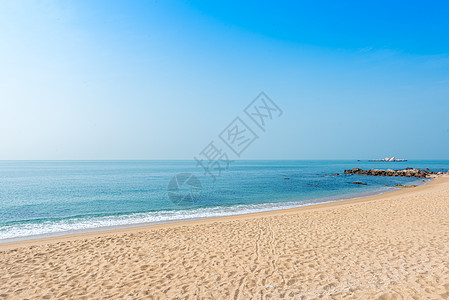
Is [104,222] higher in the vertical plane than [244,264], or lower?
lower

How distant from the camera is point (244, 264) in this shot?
6.19 metres

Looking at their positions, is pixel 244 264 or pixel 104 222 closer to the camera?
pixel 244 264

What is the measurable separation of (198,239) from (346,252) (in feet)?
15.6

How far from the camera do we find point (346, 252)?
684cm

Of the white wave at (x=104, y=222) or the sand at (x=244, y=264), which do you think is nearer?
the sand at (x=244, y=264)

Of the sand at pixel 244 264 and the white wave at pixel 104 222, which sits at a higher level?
the sand at pixel 244 264

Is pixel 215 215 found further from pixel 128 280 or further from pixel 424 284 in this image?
pixel 424 284

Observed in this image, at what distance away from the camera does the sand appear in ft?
15.9

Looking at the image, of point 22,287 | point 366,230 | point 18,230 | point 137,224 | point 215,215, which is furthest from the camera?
point 215,215

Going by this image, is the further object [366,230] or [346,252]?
[366,230]

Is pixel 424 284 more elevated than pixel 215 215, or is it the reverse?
pixel 424 284

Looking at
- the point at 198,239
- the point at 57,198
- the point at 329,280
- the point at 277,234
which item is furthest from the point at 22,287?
the point at 57,198

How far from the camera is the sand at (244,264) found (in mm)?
4855

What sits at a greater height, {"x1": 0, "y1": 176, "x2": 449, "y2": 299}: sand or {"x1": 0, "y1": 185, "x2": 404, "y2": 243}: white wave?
{"x1": 0, "y1": 176, "x2": 449, "y2": 299}: sand
